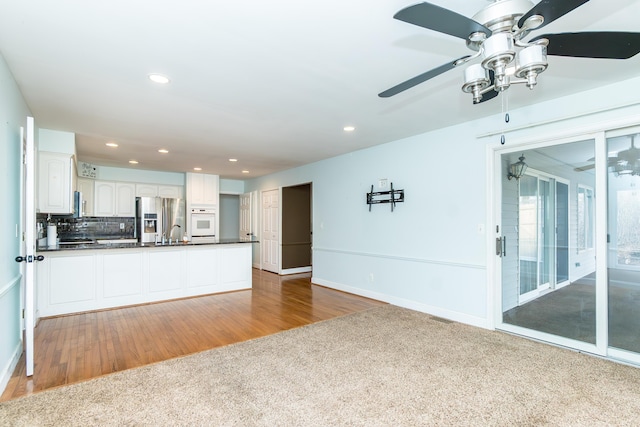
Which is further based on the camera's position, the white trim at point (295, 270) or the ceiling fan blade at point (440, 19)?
the white trim at point (295, 270)

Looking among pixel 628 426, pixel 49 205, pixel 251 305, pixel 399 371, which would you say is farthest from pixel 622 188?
pixel 49 205

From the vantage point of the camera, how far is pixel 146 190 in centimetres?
717

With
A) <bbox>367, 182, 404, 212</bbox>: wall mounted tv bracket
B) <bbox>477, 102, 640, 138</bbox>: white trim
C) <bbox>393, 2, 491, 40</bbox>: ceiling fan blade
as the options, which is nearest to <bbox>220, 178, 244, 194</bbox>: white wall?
<bbox>367, 182, 404, 212</bbox>: wall mounted tv bracket

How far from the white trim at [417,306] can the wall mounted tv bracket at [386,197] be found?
1.42 metres

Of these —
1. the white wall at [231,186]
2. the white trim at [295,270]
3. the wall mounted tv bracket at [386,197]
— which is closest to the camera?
the wall mounted tv bracket at [386,197]

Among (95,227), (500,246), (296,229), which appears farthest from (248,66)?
(95,227)

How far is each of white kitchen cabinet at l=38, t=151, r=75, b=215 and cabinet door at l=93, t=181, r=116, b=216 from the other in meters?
2.54

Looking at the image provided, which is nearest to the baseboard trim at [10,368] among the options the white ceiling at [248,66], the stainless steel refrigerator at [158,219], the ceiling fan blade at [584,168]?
the white ceiling at [248,66]

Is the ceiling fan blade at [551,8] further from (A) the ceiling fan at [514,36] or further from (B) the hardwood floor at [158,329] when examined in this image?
(B) the hardwood floor at [158,329]

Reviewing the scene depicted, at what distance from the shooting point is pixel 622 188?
2.86 meters

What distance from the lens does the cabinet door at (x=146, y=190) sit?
707 centimetres

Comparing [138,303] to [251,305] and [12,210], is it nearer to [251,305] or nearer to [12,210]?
[251,305]

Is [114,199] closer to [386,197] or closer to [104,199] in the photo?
[104,199]

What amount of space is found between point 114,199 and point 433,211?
6566 millimetres
